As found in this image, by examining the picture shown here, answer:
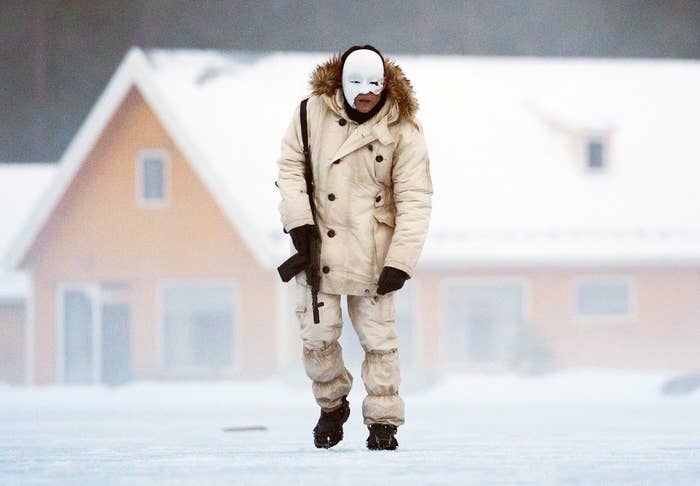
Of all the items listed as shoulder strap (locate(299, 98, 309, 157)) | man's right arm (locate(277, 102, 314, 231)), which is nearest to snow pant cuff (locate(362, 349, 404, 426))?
man's right arm (locate(277, 102, 314, 231))

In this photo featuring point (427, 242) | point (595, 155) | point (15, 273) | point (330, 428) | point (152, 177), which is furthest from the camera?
point (595, 155)

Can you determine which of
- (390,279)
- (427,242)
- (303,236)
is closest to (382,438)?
(390,279)

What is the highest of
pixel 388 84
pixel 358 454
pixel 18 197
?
pixel 18 197

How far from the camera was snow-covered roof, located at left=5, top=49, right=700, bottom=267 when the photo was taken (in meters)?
9.71

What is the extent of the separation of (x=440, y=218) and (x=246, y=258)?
140cm

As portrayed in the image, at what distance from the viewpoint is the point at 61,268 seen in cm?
998

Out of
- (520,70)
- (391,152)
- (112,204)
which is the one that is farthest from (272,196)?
(391,152)

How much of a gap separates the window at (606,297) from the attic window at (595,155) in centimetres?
92

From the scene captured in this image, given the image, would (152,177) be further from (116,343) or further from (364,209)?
(364,209)

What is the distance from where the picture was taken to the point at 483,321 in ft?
33.1

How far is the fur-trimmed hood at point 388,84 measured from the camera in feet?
10.7

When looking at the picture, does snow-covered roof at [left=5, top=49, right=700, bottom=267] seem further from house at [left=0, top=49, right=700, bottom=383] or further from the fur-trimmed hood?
the fur-trimmed hood

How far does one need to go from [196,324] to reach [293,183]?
688cm

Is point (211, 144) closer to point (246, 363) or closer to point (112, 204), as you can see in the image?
point (112, 204)
